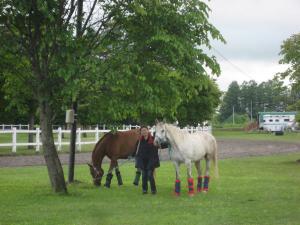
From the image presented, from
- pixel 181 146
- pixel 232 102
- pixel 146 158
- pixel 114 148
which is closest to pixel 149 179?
pixel 146 158

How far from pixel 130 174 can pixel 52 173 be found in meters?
6.30

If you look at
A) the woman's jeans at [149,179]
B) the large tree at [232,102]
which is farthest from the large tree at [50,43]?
the large tree at [232,102]

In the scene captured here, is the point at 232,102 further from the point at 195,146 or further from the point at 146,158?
the point at 146,158

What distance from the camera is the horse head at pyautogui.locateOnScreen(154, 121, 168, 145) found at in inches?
544

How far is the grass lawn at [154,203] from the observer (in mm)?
10255

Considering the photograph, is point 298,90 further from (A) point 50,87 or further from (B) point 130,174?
(A) point 50,87

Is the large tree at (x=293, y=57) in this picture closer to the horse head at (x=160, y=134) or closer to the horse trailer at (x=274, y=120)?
the horse head at (x=160, y=134)

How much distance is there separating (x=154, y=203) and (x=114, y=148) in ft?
14.9

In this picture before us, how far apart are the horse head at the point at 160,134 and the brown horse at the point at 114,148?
264cm

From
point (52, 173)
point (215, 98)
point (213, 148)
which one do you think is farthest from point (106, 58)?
point (215, 98)

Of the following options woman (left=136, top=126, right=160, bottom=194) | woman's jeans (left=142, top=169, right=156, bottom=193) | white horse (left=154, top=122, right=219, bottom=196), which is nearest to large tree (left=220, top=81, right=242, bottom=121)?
white horse (left=154, top=122, right=219, bottom=196)

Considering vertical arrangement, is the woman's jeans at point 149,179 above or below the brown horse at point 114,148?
below

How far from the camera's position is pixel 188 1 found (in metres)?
13.1

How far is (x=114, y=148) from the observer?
16.6 meters
